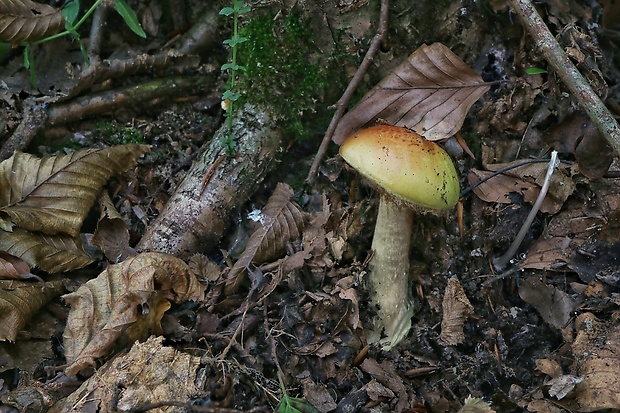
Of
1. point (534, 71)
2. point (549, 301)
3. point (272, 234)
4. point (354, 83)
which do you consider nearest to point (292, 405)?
point (272, 234)

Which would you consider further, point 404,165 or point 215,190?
point 215,190

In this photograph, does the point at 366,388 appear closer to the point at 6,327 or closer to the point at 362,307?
the point at 362,307

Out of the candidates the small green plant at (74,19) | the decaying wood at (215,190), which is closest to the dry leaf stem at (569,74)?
the decaying wood at (215,190)

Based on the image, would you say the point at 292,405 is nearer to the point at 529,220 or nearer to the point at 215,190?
the point at 215,190

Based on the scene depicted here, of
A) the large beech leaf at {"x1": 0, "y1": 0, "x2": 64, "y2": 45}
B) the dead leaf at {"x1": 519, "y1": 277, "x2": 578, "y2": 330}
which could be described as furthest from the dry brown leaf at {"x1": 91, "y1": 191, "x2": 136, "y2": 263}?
the dead leaf at {"x1": 519, "y1": 277, "x2": 578, "y2": 330}

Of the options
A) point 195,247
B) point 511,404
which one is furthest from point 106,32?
point 511,404

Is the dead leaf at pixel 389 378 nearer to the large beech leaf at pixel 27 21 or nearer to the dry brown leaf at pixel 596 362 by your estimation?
the dry brown leaf at pixel 596 362
